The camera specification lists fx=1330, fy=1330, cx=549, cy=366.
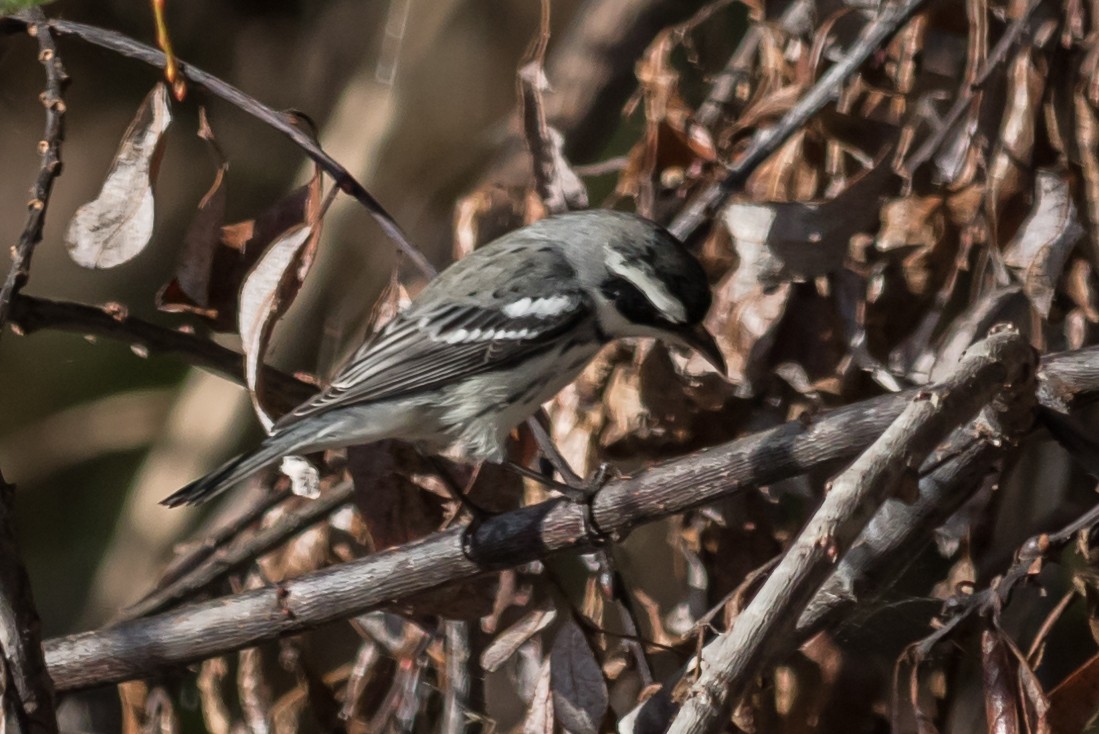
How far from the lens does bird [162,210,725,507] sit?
8.81ft

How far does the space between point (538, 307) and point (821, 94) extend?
75 centimetres

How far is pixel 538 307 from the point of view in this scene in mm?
2926

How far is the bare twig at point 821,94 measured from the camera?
2693 mm

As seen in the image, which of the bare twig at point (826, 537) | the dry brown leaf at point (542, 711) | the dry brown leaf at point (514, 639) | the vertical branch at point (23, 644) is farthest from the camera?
the dry brown leaf at point (514, 639)

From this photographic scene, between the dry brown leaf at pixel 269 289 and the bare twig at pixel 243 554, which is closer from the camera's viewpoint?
the dry brown leaf at pixel 269 289

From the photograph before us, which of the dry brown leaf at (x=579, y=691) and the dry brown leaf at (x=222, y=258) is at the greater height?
the dry brown leaf at (x=222, y=258)

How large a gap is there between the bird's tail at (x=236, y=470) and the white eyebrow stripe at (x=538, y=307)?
58 cm

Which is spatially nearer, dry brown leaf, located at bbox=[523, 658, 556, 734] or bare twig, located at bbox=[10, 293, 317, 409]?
dry brown leaf, located at bbox=[523, 658, 556, 734]

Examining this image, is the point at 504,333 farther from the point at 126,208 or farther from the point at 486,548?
the point at 126,208

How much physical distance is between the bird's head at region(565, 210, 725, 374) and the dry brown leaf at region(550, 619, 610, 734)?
0.63 metres

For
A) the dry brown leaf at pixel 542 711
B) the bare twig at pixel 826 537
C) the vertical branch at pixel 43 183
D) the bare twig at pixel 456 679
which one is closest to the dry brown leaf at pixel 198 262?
the vertical branch at pixel 43 183

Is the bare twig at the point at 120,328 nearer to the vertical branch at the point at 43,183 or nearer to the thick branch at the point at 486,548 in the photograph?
the vertical branch at the point at 43,183

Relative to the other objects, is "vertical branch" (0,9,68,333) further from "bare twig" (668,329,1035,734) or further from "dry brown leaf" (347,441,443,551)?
"bare twig" (668,329,1035,734)

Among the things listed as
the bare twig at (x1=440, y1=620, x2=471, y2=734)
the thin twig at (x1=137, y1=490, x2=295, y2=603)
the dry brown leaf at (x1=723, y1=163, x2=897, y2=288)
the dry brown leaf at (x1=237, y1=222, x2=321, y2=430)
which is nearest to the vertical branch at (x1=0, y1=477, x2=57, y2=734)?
the dry brown leaf at (x1=237, y1=222, x2=321, y2=430)
